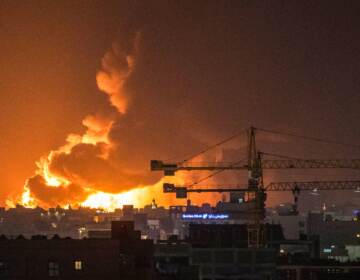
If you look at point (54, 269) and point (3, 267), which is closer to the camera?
point (3, 267)

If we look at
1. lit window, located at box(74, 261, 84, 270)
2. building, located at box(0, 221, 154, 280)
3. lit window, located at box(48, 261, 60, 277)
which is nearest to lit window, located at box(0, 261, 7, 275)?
building, located at box(0, 221, 154, 280)

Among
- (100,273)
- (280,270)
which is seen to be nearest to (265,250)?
(280,270)

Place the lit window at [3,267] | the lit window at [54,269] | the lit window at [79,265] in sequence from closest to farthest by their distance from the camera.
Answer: the lit window at [3,267], the lit window at [54,269], the lit window at [79,265]

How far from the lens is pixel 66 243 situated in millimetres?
50125

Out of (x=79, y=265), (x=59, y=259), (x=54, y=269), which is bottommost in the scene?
(x=54, y=269)

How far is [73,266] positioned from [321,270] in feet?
229

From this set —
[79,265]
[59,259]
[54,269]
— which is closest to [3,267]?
[54,269]

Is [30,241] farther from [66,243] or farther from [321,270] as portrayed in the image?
[321,270]

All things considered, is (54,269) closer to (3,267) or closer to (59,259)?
(59,259)

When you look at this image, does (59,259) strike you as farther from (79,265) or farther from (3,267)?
(3,267)

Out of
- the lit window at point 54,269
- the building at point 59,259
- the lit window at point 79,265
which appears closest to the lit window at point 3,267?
the building at point 59,259

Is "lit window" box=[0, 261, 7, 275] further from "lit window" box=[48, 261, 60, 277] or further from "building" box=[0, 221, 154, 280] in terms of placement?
"lit window" box=[48, 261, 60, 277]

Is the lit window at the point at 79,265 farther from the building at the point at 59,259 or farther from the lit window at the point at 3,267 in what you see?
the lit window at the point at 3,267

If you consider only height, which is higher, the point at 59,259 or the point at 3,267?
the point at 59,259
